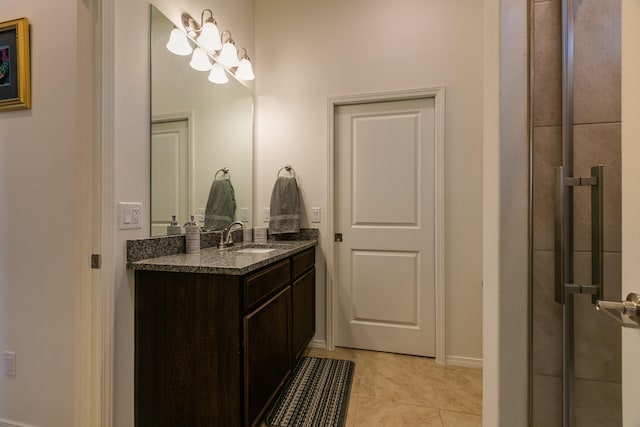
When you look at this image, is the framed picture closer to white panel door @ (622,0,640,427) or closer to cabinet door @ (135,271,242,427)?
cabinet door @ (135,271,242,427)

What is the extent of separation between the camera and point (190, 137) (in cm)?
→ 178

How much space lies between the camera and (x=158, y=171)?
152 cm

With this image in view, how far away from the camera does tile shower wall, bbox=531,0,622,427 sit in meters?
0.78

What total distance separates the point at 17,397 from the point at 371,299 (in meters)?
2.07

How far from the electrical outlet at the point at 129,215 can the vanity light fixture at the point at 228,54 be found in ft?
3.99

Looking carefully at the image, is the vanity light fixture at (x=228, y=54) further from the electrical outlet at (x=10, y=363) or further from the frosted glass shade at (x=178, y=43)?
the electrical outlet at (x=10, y=363)

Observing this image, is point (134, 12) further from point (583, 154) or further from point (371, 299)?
point (371, 299)

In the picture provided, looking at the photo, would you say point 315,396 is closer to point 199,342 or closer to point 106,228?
point 199,342

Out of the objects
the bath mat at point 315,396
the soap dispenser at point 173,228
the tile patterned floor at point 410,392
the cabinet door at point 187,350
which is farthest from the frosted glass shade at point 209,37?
the tile patterned floor at point 410,392

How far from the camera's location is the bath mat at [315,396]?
1529mm

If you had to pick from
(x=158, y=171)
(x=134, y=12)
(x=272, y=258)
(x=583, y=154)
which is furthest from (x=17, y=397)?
(x=583, y=154)

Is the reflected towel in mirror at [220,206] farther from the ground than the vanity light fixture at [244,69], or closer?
closer

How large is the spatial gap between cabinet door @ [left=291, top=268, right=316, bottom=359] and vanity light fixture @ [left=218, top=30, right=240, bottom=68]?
5.18 ft

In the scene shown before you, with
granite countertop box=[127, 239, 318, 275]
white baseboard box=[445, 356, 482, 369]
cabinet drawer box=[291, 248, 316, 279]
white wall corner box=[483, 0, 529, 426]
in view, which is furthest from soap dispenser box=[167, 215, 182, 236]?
white baseboard box=[445, 356, 482, 369]
